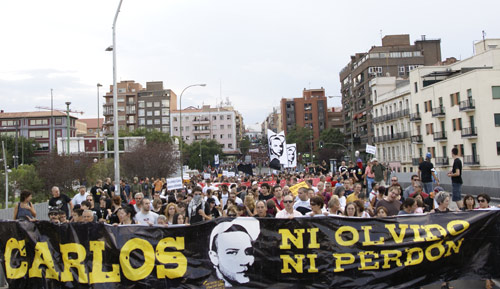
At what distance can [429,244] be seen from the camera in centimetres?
692

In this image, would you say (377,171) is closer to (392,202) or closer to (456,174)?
(456,174)

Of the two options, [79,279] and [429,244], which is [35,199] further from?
[429,244]

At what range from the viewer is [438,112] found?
53781 millimetres

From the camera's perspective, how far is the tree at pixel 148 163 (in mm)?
41625

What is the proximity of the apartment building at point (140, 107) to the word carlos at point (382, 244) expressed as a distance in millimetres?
120213

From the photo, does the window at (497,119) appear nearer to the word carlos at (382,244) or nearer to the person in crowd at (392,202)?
the person in crowd at (392,202)

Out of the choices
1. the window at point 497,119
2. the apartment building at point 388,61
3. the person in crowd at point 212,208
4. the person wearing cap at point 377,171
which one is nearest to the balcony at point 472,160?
the window at point 497,119

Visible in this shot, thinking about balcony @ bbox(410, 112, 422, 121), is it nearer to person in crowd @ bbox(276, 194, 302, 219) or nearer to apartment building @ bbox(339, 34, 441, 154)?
apartment building @ bbox(339, 34, 441, 154)

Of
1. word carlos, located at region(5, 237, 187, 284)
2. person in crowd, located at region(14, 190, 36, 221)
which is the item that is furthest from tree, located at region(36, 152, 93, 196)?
word carlos, located at region(5, 237, 187, 284)

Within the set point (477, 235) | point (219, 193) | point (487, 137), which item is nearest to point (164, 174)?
point (219, 193)

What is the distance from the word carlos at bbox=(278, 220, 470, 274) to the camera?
22.6ft

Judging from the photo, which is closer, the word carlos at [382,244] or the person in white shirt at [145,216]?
the word carlos at [382,244]

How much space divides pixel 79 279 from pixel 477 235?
6.02m

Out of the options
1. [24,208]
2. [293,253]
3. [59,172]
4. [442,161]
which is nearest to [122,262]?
[293,253]
